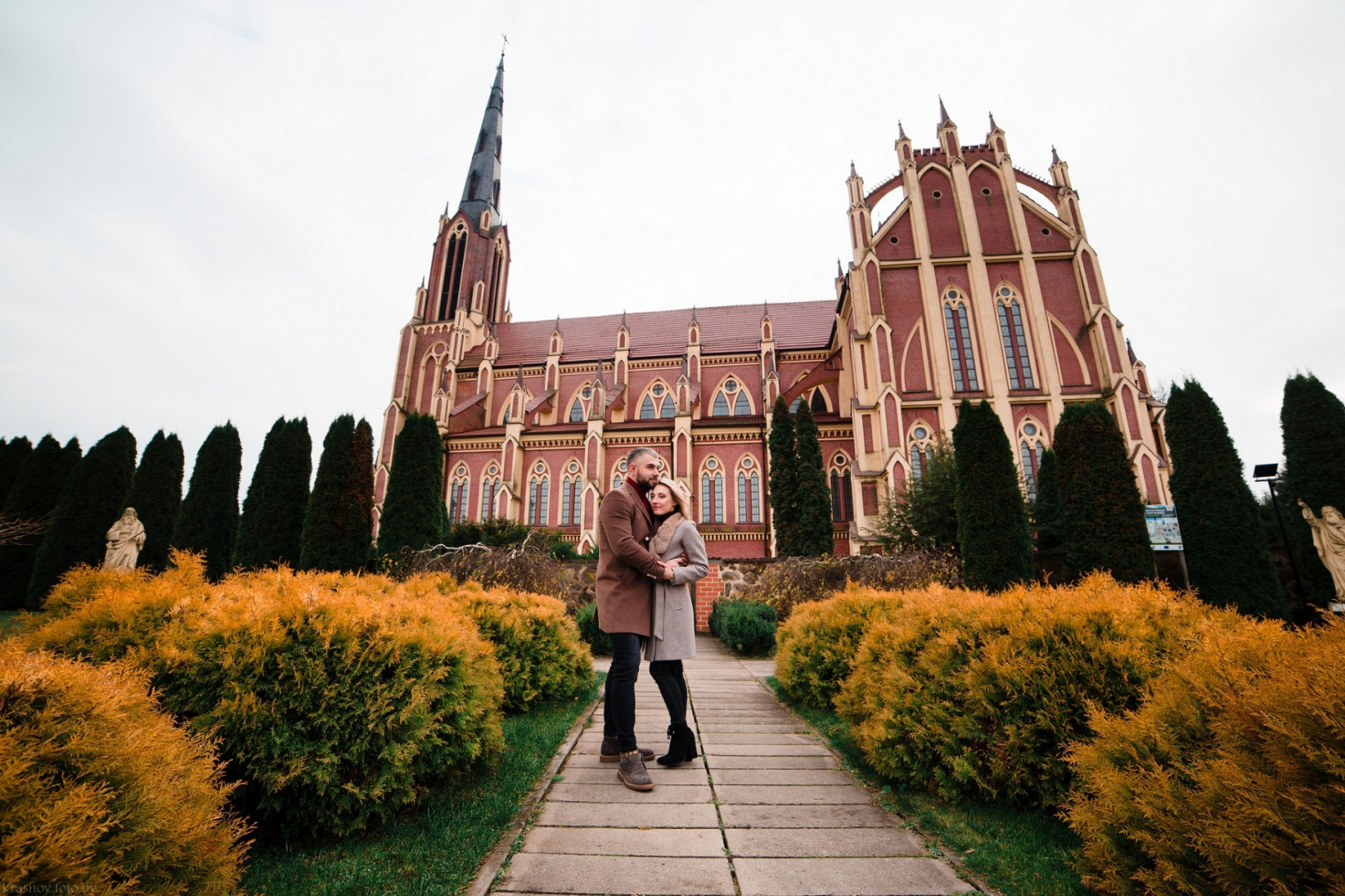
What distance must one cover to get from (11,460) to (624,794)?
22991 millimetres

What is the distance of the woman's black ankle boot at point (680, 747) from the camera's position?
3369mm

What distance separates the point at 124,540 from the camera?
1062 cm

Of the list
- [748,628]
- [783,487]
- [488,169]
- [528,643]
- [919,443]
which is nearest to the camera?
[528,643]

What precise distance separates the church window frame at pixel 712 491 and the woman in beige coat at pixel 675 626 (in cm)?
1864

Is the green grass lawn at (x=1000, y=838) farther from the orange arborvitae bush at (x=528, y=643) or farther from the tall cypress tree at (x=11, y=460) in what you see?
the tall cypress tree at (x=11, y=460)

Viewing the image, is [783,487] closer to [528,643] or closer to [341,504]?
[341,504]

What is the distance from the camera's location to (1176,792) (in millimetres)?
1720

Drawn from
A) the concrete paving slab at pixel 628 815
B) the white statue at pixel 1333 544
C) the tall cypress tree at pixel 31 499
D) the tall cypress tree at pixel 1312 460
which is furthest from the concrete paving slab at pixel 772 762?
the tall cypress tree at pixel 31 499

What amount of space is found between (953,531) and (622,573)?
12.7 m

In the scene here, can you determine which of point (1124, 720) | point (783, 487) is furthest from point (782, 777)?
point (783, 487)

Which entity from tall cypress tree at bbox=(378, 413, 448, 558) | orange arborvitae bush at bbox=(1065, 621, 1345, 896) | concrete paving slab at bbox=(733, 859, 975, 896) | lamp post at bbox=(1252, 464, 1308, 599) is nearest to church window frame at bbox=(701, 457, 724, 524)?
tall cypress tree at bbox=(378, 413, 448, 558)

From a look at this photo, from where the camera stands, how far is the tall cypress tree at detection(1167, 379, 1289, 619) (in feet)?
35.6

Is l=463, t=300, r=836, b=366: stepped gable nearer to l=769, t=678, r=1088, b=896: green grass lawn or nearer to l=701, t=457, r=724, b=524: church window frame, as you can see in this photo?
l=701, t=457, r=724, b=524: church window frame

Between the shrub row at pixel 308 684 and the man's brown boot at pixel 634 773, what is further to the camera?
the man's brown boot at pixel 634 773
